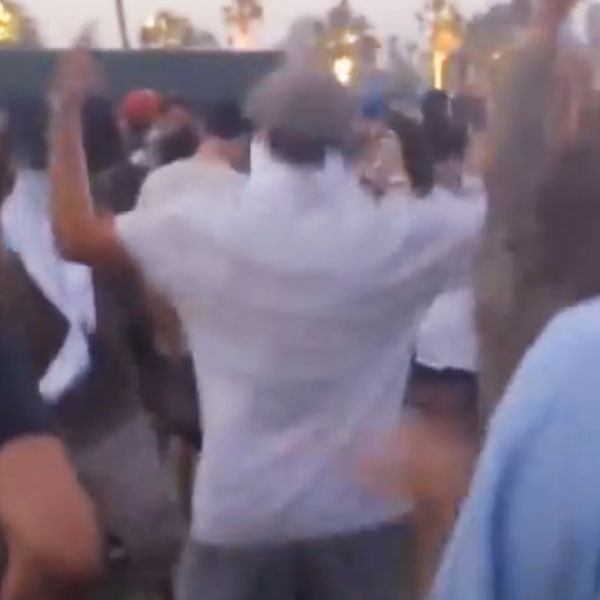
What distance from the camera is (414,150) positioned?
6145 mm

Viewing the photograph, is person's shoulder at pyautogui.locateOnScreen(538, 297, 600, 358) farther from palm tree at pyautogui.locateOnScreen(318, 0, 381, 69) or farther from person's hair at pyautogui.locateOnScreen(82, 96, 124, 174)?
palm tree at pyautogui.locateOnScreen(318, 0, 381, 69)

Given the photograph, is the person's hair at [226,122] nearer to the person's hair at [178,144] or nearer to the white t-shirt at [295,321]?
the person's hair at [178,144]

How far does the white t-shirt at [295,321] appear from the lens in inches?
155

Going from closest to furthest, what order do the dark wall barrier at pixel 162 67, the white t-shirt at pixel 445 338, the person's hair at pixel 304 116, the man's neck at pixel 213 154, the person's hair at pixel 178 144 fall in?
the person's hair at pixel 304 116, the man's neck at pixel 213 154, the white t-shirt at pixel 445 338, the person's hair at pixel 178 144, the dark wall barrier at pixel 162 67

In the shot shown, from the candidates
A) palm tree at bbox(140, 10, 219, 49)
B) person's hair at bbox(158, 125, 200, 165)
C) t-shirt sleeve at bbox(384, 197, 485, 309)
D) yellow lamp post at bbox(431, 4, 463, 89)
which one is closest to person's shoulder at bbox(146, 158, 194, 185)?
t-shirt sleeve at bbox(384, 197, 485, 309)

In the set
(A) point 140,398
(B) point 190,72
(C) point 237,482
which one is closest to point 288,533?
(C) point 237,482

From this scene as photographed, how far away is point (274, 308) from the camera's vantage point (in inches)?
156

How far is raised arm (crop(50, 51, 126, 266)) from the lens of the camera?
3.99 metres

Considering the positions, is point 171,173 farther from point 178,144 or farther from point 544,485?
point 178,144

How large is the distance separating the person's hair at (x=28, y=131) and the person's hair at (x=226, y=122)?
45 centimetres

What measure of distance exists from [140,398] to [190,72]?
68.4ft

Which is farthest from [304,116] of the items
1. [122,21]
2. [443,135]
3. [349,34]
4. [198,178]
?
[349,34]

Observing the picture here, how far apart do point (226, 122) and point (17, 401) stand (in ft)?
10.9

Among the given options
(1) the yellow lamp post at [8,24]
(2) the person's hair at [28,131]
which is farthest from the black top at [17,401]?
(1) the yellow lamp post at [8,24]
